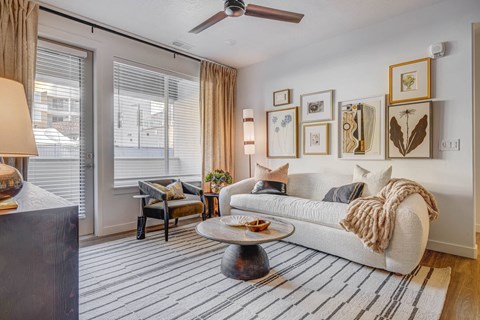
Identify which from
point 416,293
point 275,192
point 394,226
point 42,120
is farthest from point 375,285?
point 42,120

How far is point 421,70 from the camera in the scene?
294 cm

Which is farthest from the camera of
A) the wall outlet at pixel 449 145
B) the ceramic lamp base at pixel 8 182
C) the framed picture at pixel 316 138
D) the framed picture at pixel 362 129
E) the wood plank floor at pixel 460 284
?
the framed picture at pixel 316 138

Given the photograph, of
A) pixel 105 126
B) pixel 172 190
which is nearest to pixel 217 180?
pixel 172 190

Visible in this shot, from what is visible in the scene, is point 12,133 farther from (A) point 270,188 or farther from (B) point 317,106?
(B) point 317,106

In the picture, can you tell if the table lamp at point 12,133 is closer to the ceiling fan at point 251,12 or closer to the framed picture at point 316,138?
the ceiling fan at point 251,12

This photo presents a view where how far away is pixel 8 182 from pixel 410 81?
3592mm

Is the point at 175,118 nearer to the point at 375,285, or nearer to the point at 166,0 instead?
the point at 166,0

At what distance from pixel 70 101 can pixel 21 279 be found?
9.83ft

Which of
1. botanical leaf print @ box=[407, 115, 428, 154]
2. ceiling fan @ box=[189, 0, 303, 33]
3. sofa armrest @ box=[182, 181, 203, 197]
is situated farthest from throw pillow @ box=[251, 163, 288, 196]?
ceiling fan @ box=[189, 0, 303, 33]

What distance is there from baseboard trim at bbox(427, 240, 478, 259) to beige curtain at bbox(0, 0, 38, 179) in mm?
4417

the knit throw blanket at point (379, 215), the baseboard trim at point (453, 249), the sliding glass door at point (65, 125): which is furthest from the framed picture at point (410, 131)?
the sliding glass door at point (65, 125)

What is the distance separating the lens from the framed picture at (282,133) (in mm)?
4133

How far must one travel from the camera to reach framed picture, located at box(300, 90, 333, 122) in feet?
12.2

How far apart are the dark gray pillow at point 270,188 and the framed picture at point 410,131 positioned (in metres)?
1.38
